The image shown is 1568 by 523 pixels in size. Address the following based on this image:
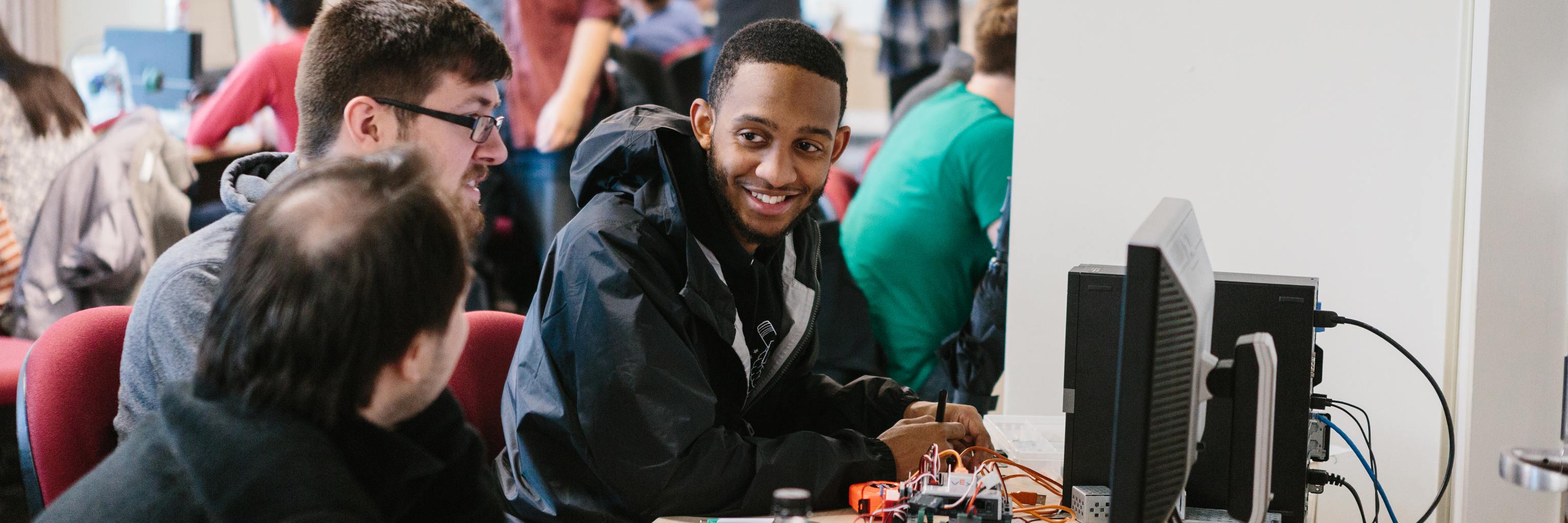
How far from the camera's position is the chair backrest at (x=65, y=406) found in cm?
134

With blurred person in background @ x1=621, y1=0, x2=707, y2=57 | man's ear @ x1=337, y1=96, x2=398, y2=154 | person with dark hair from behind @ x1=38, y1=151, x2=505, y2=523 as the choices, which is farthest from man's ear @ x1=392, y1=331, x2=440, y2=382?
blurred person in background @ x1=621, y1=0, x2=707, y2=57

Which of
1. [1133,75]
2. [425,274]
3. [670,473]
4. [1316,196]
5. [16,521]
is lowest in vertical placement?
[16,521]

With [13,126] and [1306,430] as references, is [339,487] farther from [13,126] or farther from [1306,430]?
[13,126]

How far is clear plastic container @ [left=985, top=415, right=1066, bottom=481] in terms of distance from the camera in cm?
158

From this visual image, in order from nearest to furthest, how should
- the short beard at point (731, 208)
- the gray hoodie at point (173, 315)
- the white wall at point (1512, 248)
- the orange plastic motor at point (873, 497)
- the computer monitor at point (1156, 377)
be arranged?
the computer monitor at point (1156, 377)
the gray hoodie at point (173, 315)
the orange plastic motor at point (873, 497)
the short beard at point (731, 208)
the white wall at point (1512, 248)

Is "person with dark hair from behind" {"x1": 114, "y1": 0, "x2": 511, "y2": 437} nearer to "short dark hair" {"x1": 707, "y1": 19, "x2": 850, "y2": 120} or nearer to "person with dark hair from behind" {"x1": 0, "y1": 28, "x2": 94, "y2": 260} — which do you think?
"short dark hair" {"x1": 707, "y1": 19, "x2": 850, "y2": 120}

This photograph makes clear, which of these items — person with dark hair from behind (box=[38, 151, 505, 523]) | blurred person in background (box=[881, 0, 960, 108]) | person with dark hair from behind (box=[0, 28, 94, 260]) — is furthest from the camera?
person with dark hair from behind (box=[0, 28, 94, 260])

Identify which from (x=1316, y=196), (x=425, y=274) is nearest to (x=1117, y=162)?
(x=1316, y=196)

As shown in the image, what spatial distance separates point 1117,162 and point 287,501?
182cm

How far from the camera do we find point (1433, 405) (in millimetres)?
2010

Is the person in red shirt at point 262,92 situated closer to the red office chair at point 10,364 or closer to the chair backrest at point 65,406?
the red office chair at point 10,364

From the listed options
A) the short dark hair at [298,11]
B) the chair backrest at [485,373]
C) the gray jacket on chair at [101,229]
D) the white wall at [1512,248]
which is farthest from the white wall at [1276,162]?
the gray jacket on chair at [101,229]

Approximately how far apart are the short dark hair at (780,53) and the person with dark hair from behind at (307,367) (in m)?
0.75

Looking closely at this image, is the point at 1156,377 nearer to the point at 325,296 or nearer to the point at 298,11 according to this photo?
the point at 325,296
